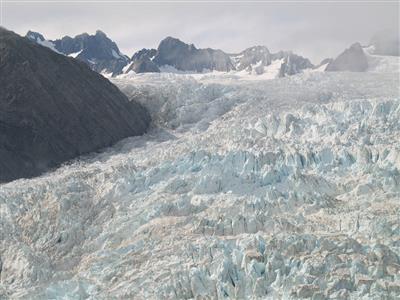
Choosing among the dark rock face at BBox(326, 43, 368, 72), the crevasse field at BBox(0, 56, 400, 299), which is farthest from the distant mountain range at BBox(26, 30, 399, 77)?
the crevasse field at BBox(0, 56, 400, 299)

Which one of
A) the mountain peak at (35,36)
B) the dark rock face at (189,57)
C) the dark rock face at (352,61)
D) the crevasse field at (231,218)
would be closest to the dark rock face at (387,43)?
the dark rock face at (352,61)

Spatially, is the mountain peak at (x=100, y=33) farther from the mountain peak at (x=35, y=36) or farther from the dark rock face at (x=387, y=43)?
the dark rock face at (x=387, y=43)

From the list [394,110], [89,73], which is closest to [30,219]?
[394,110]

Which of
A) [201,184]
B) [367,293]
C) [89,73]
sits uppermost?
[89,73]

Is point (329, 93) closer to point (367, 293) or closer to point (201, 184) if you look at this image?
point (201, 184)

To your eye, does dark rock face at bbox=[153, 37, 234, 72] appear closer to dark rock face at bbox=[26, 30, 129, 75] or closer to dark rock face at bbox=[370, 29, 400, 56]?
dark rock face at bbox=[26, 30, 129, 75]

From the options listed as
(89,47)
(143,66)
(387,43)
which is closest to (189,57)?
(143,66)

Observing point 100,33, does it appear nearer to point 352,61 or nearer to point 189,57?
point 189,57
